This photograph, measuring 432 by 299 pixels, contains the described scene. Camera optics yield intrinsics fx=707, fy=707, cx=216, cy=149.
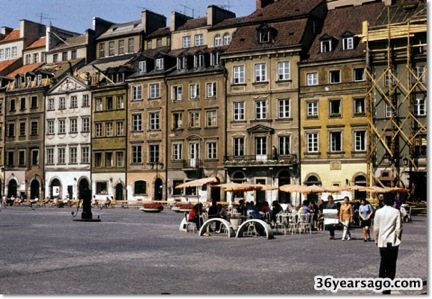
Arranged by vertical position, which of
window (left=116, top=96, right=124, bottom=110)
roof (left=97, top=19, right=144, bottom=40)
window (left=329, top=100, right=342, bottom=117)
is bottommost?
window (left=329, top=100, right=342, bottom=117)

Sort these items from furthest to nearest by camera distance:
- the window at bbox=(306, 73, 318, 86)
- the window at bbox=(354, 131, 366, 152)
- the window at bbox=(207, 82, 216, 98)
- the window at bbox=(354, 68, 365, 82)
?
the window at bbox=(207, 82, 216, 98) < the window at bbox=(306, 73, 318, 86) < the window at bbox=(354, 68, 365, 82) < the window at bbox=(354, 131, 366, 152)

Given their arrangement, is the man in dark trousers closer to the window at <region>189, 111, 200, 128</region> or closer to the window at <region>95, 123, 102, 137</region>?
the window at <region>189, 111, 200, 128</region>

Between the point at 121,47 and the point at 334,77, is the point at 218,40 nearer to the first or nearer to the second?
the point at 121,47

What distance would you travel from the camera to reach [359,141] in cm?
4678

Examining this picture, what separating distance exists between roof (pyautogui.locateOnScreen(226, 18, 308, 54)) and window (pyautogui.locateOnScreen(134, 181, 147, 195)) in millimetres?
12685

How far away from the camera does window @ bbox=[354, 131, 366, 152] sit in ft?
153

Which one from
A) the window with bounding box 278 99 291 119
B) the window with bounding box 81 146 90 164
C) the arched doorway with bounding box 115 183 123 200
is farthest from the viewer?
Result: the window with bounding box 81 146 90 164

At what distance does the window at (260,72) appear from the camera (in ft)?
167

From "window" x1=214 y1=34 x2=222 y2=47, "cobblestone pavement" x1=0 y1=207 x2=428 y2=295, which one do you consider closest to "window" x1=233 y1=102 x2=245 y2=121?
"window" x1=214 y1=34 x2=222 y2=47

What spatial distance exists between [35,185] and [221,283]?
168ft

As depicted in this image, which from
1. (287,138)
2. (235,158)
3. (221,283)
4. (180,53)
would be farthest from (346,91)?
(221,283)

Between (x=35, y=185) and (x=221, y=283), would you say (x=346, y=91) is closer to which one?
(x=35, y=185)

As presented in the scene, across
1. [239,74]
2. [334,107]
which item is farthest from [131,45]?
[334,107]

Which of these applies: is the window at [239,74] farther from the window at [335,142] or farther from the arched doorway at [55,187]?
the arched doorway at [55,187]
